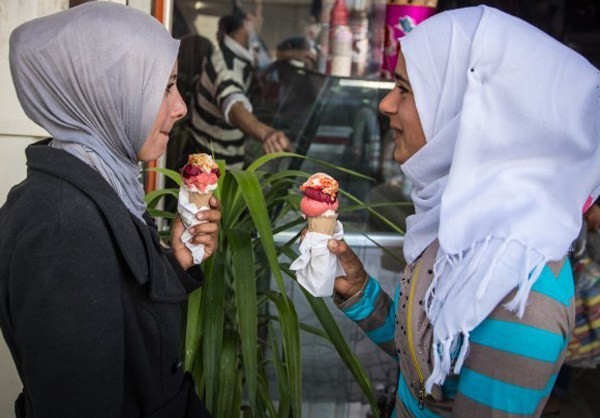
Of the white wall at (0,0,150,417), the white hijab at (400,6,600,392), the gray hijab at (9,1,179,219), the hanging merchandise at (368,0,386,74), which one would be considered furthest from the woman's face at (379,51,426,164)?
the hanging merchandise at (368,0,386,74)

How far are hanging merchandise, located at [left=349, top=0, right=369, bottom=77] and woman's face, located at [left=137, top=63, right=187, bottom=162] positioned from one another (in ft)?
6.71

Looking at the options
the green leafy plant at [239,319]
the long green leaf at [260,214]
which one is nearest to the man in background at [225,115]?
the green leafy plant at [239,319]

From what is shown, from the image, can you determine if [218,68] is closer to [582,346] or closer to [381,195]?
[381,195]

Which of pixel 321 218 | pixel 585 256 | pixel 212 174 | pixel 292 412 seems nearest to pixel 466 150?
pixel 321 218

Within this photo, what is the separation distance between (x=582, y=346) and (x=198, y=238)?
1.63 meters

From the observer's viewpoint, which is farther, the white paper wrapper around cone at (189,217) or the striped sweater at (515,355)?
the white paper wrapper around cone at (189,217)

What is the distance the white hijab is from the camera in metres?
1.28

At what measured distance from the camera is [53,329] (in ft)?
4.01

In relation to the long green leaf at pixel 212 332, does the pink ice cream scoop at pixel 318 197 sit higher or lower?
higher

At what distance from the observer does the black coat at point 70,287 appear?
122cm

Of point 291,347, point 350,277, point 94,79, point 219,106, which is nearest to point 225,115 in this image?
point 219,106

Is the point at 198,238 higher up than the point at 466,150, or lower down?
lower down

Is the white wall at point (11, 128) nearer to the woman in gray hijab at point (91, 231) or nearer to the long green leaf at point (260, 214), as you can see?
the long green leaf at point (260, 214)

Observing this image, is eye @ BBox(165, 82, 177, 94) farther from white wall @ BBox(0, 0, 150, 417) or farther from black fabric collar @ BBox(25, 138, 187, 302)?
white wall @ BBox(0, 0, 150, 417)
